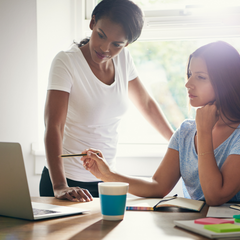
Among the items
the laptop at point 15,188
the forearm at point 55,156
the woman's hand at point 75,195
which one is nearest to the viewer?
the laptop at point 15,188

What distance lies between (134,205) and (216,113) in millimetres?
505

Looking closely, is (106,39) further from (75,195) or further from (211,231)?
(211,231)

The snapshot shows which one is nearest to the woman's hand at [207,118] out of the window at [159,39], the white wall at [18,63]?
the window at [159,39]

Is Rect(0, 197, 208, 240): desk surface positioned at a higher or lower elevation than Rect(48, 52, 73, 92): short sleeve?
lower

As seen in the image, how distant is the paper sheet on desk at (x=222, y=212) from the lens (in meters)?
0.88

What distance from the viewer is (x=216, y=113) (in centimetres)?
123

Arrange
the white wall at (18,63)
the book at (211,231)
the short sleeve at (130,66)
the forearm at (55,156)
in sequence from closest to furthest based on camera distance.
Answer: the book at (211,231)
the forearm at (55,156)
the short sleeve at (130,66)
the white wall at (18,63)

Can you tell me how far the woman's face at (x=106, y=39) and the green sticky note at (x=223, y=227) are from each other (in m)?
0.93

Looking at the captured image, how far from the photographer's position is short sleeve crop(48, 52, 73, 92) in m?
1.38

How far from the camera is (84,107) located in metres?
1.46

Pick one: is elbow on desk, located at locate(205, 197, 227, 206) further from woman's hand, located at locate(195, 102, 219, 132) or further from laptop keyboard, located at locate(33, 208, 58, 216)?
laptop keyboard, located at locate(33, 208, 58, 216)

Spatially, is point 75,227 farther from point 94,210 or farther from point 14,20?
point 14,20

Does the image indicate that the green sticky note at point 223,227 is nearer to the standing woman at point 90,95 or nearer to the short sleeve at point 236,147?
the short sleeve at point 236,147

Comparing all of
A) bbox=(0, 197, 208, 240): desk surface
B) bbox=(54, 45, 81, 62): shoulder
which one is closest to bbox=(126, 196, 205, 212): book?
bbox=(0, 197, 208, 240): desk surface
